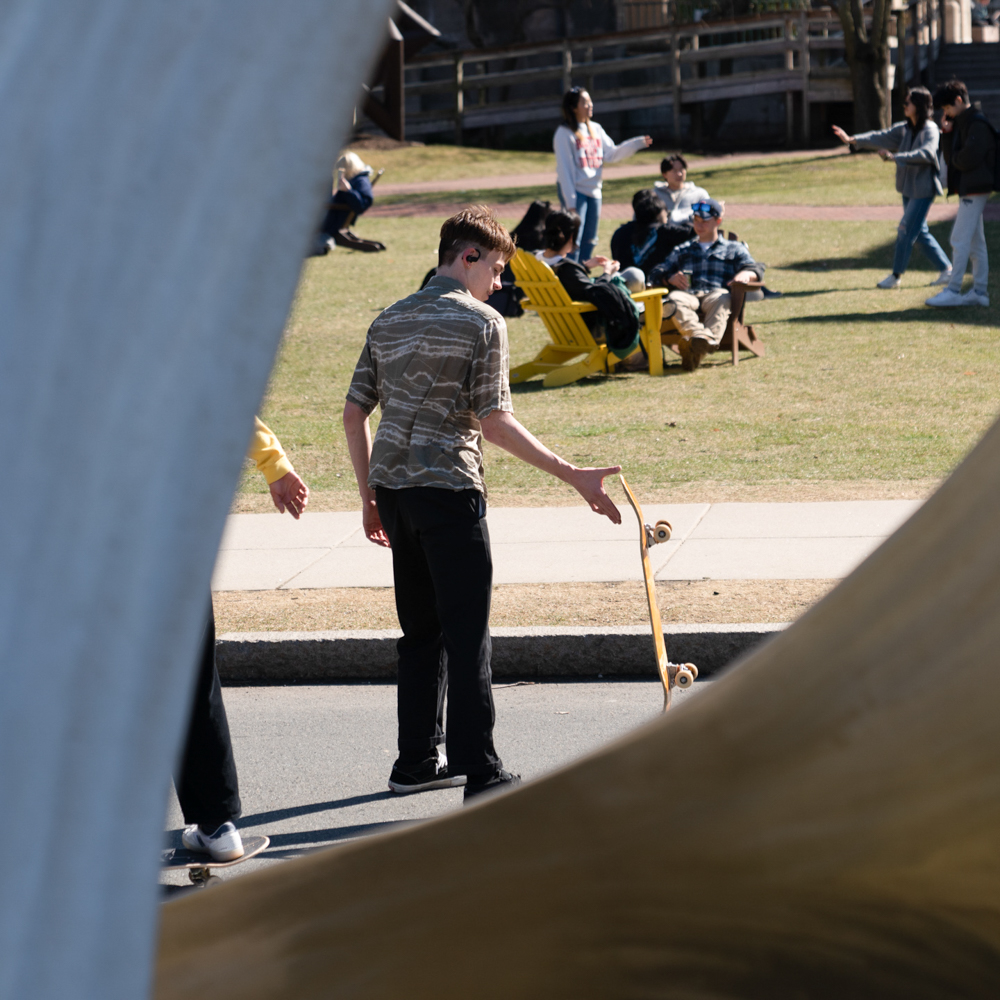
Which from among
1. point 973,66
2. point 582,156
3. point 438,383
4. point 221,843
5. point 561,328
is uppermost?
point 973,66

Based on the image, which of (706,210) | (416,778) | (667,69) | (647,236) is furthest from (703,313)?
(667,69)

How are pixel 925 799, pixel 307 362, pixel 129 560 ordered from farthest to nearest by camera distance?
pixel 307 362, pixel 925 799, pixel 129 560

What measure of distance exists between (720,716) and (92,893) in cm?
89

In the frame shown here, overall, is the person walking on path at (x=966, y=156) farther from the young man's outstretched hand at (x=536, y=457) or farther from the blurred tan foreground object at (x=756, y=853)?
the blurred tan foreground object at (x=756, y=853)

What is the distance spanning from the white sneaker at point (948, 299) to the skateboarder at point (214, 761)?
10586 millimetres

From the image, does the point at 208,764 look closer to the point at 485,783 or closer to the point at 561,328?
the point at 485,783

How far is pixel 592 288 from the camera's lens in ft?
35.5

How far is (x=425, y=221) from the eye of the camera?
71.5 feet

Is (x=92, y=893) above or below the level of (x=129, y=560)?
below

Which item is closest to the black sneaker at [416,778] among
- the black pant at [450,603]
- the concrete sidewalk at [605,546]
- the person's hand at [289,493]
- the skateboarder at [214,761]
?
the black pant at [450,603]

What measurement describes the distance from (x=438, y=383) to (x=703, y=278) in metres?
7.85

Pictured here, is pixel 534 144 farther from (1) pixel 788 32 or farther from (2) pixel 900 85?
(2) pixel 900 85

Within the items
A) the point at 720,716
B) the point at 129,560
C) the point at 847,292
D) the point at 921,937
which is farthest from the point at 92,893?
the point at 847,292

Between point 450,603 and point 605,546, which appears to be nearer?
point 450,603
